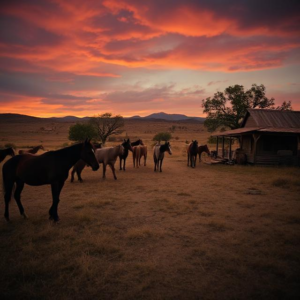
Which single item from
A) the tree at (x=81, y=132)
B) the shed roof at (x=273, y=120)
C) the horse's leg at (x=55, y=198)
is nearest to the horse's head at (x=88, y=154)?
the horse's leg at (x=55, y=198)

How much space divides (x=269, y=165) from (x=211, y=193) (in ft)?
38.4

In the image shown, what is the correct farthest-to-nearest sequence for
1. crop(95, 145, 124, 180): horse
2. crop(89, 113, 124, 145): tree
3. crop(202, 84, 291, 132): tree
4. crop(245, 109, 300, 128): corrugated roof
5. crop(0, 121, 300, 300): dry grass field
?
1. crop(89, 113, 124, 145): tree
2. crop(202, 84, 291, 132): tree
3. crop(245, 109, 300, 128): corrugated roof
4. crop(95, 145, 124, 180): horse
5. crop(0, 121, 300, 300): dry grass field

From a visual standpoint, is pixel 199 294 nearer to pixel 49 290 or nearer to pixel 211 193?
pixel 49 290

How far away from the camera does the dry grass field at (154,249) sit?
3000 mm

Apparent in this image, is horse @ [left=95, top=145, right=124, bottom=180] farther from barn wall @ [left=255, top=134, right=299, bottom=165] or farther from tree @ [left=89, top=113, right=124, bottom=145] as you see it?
tree @ [left=89, top=113, right=124, bottom=145]

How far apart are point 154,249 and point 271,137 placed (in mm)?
19464

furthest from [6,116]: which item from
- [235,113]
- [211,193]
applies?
[211,193]

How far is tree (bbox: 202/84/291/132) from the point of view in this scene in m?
28.8

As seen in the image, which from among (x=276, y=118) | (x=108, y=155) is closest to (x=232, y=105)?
(x=276, y=118)

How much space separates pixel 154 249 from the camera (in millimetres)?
4145

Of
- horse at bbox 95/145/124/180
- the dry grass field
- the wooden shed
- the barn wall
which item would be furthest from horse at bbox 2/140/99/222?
the barn wall

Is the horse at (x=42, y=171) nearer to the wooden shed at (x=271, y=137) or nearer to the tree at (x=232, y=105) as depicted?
the wooden shed at (x=271, y=137)

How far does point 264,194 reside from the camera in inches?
335

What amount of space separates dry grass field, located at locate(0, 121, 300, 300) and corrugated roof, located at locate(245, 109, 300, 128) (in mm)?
14511
